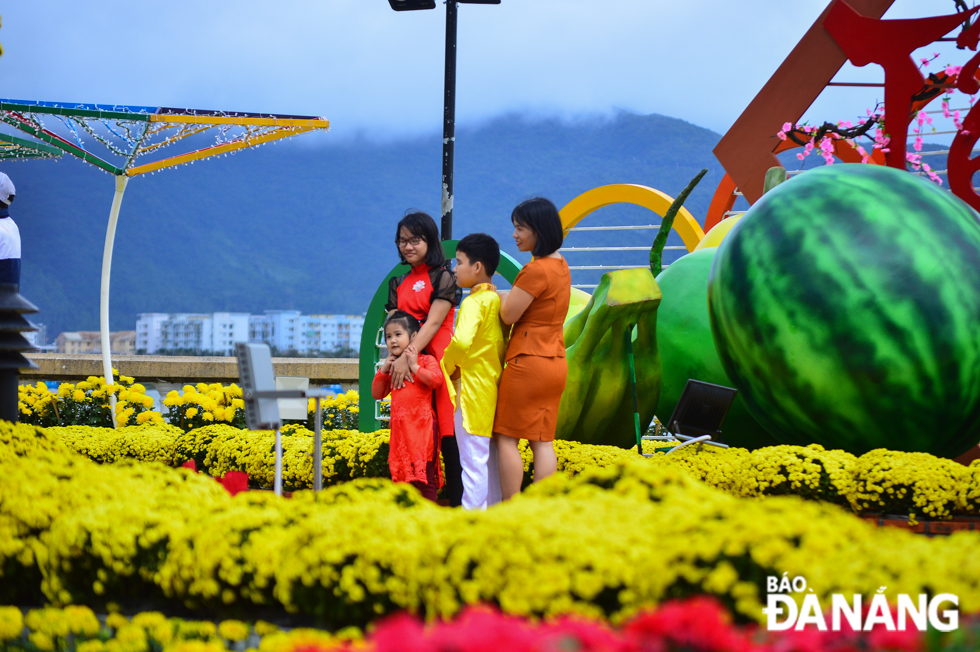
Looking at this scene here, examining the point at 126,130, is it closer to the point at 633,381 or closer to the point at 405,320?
the point at 405,320

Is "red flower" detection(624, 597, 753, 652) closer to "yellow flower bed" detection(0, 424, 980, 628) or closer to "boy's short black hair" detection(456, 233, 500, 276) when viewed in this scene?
"yellow flower bed" detection(0, 424, 980, 628)

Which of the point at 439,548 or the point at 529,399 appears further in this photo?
the point at 529,399

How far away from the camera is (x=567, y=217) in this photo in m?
14.3

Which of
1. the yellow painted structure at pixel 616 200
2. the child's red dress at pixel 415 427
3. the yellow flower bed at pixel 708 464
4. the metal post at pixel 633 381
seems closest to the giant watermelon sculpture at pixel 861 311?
the yellow flower bed at pixel 708 464

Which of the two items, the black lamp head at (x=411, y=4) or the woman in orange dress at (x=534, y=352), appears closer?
the woman in orange dress at (x=534, y=352)

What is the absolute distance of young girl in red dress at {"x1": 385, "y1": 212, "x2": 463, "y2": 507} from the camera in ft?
14.2

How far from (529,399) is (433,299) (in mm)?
846

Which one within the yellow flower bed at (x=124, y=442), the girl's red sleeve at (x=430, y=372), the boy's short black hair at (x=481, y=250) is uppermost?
the boy's short black hair at (x=481, y=250)

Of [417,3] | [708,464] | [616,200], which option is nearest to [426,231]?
[708,464]

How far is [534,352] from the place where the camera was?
403 centimetres

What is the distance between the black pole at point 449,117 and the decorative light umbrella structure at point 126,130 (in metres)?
1.35

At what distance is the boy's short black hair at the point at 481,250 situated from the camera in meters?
4.23

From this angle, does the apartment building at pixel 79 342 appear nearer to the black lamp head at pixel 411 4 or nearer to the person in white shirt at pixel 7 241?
the person in white shirt at pixel 7 241

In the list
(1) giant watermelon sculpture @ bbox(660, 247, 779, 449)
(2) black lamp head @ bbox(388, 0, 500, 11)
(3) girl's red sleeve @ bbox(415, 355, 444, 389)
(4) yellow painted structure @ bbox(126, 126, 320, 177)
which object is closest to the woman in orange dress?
(3) girl's red sleeve @ bbox(415, 355, 444, 389)
